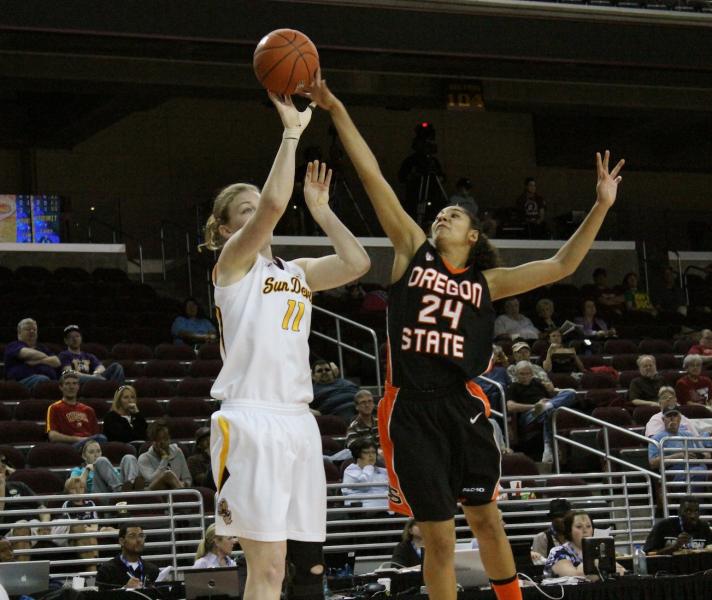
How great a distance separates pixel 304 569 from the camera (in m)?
4.39

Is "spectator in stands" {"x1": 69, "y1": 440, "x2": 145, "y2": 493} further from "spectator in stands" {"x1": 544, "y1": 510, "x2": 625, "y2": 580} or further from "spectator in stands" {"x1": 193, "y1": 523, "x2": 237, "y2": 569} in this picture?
"spectator in stands" {"x1": 544, "y1": 510, "x2": 625, "y2": 580}

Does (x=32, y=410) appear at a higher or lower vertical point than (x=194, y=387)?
lower

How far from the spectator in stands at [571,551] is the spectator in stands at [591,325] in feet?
24.1

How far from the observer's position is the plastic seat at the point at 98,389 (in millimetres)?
12570

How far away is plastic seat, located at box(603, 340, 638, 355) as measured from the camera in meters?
16.2

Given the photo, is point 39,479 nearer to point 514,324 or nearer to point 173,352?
point 173,352

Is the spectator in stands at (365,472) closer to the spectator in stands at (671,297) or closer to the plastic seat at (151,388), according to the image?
the plastic seat at (151,388)

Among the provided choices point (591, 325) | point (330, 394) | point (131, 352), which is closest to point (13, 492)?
point (131, 352)

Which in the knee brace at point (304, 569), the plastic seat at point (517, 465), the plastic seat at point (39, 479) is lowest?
the knee brace at point (304, 569)

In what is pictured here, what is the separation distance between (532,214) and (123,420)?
9.69 m

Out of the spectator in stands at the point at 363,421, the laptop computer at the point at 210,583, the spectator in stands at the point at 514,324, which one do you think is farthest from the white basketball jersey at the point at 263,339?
Answer: the spectator in stands at the point at 514,324

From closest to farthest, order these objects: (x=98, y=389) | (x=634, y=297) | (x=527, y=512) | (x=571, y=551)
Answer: (x=571, y=551)
(x=527, y=512)
(x=98, y=389)
(x=634, y=297)

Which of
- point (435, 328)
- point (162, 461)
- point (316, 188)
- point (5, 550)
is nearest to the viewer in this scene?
point (316, 188)

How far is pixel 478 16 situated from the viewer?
52.9ft
